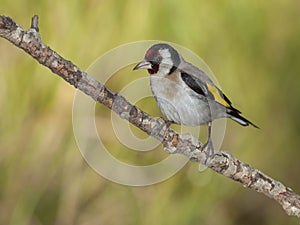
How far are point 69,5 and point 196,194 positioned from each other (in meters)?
0.45

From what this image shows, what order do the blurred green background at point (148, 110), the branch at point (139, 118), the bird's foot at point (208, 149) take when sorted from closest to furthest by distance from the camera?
the branch at point (139, 118)
the bird's foot at point (208, 149)
the blurred green background at point (148, 110)

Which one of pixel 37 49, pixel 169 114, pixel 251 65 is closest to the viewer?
pixel 37 49

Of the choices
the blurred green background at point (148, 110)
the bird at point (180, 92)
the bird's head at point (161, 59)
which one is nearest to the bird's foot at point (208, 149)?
the bird at point (180, 92)

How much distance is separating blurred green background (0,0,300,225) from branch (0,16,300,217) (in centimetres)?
51

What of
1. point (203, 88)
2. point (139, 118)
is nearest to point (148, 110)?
point (203, 88)

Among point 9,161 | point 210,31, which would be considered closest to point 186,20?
point 210,31

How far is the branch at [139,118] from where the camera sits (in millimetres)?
951

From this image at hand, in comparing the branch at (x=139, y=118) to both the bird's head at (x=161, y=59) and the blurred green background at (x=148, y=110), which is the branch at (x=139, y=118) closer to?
the bird's head at (x=161, y=59)

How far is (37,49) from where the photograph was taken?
95 centimetres

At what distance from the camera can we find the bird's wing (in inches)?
47.1

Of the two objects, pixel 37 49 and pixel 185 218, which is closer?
pixel 37 49

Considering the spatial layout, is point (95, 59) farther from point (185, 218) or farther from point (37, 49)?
point (37, 49)

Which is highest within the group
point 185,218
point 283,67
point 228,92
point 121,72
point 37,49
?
point 283,67

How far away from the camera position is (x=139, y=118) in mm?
1032
